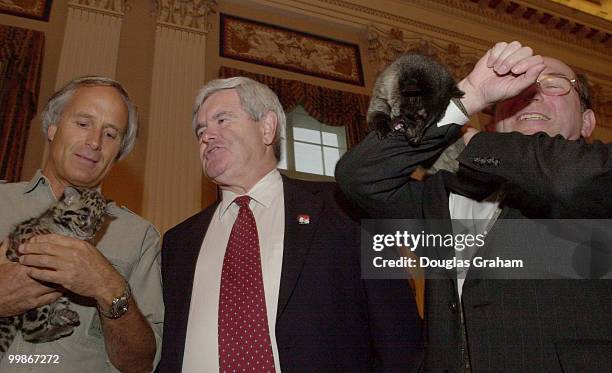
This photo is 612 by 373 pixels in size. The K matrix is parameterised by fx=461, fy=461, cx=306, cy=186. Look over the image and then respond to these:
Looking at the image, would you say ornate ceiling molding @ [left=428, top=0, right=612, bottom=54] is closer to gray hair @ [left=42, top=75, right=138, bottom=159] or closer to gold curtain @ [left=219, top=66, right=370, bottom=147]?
gold curtain @ [left=219, top=66, right=370, bottom=147]

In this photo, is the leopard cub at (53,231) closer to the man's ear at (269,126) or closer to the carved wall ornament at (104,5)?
the man's ear at (269,126)

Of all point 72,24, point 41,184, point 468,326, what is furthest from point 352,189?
point 72,24

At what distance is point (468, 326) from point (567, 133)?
0.77 metres

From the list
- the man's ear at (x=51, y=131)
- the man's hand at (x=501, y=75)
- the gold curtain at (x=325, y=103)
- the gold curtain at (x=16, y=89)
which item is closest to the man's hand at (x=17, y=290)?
the man's ear at (x=51, y=131)

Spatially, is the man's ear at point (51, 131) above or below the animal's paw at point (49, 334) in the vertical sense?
above

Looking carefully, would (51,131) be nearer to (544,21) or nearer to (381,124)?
(381,124)

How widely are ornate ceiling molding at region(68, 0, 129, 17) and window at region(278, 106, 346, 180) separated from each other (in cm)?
249

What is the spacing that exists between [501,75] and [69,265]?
1.38 meters

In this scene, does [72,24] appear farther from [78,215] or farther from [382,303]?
[382,303]

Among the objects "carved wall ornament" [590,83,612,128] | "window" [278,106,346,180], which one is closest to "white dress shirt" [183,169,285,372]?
"window" [278,106,346,180]

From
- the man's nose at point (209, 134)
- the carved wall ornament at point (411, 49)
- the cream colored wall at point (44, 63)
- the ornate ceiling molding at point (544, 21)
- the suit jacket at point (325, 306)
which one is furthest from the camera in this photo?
the ornate ceiling molding at point (544, 21)

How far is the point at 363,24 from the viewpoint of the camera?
7055mm

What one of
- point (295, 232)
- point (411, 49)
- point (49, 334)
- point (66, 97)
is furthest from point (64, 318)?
point (411, 49)

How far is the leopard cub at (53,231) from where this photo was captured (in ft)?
4.75
